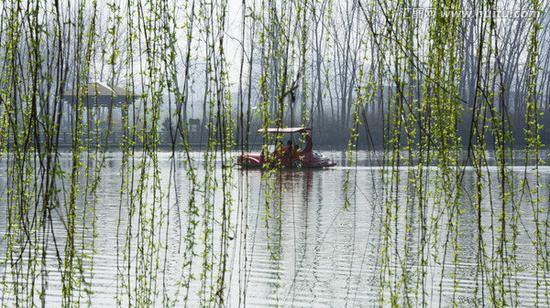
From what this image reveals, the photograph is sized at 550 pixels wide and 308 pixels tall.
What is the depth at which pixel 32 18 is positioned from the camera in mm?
2471

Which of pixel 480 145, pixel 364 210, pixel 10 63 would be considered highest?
pixel 10 63

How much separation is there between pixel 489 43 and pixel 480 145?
33 cm

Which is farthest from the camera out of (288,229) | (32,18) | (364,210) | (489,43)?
(364,210)

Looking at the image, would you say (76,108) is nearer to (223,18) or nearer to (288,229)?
(223,18)

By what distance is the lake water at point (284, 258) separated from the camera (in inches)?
113

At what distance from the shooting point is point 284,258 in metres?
7.70

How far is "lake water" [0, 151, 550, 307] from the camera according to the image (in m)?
2.87

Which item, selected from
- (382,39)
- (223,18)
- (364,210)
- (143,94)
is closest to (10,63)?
(143,94)

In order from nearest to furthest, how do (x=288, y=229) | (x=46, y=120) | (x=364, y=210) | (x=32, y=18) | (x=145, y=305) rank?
(x=32, y=18)
(x=46, y=120)
(x=145, y=305)
(x=288, y=229)
(x=364, y=210)

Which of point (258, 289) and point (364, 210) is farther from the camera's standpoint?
point (364, 210)

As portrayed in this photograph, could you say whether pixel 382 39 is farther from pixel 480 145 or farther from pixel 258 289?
pixel 258 289

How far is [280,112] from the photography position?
9.12ft

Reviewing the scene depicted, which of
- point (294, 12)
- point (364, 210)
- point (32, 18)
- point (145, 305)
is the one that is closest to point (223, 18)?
point (294, 12)

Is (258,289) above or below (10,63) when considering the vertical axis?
below
